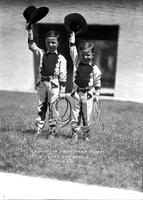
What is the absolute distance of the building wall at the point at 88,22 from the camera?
10.6 metres

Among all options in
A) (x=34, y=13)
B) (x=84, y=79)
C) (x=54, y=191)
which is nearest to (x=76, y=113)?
(x=84, y=79)

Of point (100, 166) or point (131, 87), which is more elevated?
point (100, 166)

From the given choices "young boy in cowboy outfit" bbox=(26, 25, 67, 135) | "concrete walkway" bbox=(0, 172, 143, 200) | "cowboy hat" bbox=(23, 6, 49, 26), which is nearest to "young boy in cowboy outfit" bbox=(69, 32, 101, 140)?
"young boy in cowboy outfit" bbox=(26, 25, 67, 135)

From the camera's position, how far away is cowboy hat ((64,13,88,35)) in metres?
5.26

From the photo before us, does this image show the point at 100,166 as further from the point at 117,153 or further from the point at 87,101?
the point at 87,101

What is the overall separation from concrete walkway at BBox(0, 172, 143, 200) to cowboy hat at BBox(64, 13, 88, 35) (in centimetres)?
241

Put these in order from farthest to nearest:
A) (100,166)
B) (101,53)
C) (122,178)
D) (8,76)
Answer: (101,53) < (8,76) < (100,166) < (122,178)

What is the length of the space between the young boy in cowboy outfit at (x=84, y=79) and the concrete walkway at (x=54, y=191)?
1.64m

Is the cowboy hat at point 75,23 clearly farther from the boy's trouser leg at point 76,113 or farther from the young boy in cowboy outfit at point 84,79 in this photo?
the boy's trouser leg at point 76,113

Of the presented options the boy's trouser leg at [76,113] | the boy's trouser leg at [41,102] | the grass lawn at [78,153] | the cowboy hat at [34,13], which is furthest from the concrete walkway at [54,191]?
the cowboy hat at [34,13]

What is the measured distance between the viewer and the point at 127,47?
10844 mm

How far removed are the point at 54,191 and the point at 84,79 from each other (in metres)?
2.03

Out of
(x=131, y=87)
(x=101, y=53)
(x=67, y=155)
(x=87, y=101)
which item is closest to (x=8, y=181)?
(x=67, y=155)

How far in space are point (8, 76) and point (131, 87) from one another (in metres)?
4.28
